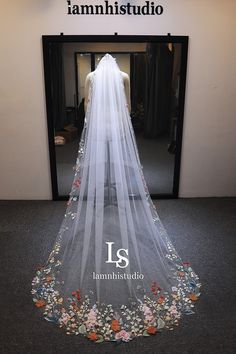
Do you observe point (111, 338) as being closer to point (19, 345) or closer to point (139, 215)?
point (19, 345)

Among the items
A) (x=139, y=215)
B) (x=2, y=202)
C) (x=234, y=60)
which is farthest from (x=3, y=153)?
(x=234, y=60)

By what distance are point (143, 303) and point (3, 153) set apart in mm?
2198

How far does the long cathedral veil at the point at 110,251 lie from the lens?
1.85 m

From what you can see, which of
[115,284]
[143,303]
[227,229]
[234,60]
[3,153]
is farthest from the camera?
[3,153]

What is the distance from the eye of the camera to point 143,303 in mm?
1876

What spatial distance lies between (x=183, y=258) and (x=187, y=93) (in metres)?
1.66

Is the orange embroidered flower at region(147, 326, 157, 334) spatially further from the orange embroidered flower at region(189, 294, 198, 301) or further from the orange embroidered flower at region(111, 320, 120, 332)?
the orange embroidered flower at region(189, 294, 198, 301)

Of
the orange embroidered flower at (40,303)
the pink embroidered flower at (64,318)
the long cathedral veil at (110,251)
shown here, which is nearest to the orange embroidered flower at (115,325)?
the long cathedral veil at (110,251)

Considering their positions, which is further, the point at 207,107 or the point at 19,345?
the point at 207,107

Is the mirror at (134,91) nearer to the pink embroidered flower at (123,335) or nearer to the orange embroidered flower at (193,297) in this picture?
the orange embroidered flower at (193,297)

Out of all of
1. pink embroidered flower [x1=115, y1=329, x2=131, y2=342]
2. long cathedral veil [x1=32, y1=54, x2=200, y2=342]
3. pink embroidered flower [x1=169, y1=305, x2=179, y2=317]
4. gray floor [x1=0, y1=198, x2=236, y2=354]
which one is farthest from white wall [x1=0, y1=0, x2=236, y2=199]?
pink embroidered flower [x1=115, y1=329, x2=131, y2=342]

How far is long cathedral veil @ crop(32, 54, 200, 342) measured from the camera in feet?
6.08

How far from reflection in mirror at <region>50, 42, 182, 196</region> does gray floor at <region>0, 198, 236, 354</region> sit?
565 millimetres

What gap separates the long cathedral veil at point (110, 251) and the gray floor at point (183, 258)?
0.29 ft
